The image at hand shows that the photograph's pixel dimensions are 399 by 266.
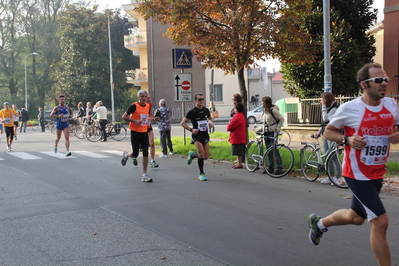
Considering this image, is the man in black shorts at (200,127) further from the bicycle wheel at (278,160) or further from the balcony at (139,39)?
the balcony at (139,39)

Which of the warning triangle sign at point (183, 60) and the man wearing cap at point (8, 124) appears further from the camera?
the man wearing cap at point (8, 124)

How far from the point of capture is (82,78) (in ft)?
133

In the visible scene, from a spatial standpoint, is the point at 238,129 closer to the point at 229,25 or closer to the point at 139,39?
the point at 229,25


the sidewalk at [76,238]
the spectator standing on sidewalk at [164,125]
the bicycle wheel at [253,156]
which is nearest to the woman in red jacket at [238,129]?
the bicycle wheel at [253,156]

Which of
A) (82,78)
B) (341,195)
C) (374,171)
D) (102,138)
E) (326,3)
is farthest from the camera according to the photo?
(82,78)

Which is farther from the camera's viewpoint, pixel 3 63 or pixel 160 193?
pixel 3 63

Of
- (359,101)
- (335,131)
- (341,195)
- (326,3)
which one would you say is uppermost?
(326,3)

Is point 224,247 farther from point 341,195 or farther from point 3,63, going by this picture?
point 3,63

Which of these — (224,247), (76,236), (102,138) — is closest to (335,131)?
(224,247)

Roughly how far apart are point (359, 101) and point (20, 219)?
4719mm

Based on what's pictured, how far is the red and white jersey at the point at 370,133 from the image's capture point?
3.73 m

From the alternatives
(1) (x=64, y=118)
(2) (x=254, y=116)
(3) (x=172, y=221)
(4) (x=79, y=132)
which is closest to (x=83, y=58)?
(2) (x=254, y=116)

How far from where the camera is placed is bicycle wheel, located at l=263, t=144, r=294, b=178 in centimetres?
964

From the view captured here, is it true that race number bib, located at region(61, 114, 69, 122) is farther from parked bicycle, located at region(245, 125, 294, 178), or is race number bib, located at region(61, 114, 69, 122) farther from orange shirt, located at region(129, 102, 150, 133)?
parked bicycle, located at region(245, 125, 294, 178)
